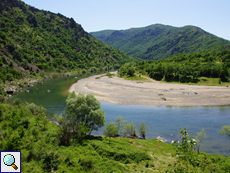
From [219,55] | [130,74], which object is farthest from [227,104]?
[219,55]

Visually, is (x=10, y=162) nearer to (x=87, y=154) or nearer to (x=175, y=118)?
(x=87, y=154)

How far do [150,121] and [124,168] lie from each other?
1094 inches

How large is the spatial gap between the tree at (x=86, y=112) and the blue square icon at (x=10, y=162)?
1767 cm

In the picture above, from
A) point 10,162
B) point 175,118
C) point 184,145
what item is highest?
point 184,145

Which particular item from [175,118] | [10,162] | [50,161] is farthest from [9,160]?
[175,118]

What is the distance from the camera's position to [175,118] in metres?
52.5

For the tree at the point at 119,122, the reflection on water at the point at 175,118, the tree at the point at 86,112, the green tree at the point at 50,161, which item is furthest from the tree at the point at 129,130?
the green tree at the point at 50,161

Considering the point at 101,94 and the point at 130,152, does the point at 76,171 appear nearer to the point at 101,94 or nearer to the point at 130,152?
the point at 130,152

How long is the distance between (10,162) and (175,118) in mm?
46421

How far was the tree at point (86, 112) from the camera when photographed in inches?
1436

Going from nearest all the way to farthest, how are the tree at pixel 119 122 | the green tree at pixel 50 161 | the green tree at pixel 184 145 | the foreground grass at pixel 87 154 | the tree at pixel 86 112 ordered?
the green tree at pixel 184 145, the green tree at pixel 50 161, the foreground grass at pixel 87 154, the tree at pixel 86 112, the tree at pixel 119 122

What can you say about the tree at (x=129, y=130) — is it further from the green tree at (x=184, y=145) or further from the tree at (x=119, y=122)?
the green tree at (x=184, y=145)

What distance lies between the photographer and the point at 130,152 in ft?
94.7

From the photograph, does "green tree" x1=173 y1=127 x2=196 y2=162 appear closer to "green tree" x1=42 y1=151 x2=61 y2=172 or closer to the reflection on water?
"green tree" x1=42 y1=151 x2=61 y2=172
